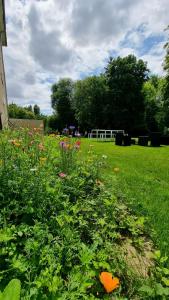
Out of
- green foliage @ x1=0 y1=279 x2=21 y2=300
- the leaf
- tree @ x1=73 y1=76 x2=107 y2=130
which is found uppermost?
tree @ x1=73 y1=76 x2=107 y2=130

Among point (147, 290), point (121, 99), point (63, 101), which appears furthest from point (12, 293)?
point (63, 101)

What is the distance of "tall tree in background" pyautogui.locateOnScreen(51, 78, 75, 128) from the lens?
43.5 meters

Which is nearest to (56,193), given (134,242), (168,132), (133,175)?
(134,242)

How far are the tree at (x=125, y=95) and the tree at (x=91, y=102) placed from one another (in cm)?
116

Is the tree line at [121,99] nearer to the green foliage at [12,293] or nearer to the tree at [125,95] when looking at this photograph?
the tree at [125,95]

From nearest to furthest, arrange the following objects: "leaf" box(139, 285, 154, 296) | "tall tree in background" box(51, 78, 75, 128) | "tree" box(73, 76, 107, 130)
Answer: "leaf" box(139, 285, 154, 296), "tree" box(73, 76, 107, 130), "tall tree in background" box(51, 78, 75, 128)

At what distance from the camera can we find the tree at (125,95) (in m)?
33.2

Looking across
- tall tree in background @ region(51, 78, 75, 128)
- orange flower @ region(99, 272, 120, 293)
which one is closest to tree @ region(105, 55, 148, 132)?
tall tree in background @ region(51, 78, 75, 128)

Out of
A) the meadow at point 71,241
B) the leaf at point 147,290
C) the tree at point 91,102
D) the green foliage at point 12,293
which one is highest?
the tree at point 91,102

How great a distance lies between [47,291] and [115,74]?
3502 cm

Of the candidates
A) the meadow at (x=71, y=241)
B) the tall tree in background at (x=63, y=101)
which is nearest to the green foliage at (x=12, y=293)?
the meadow at (x=71, y=241)

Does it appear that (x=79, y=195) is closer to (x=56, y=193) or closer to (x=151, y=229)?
(x=56, y=193)

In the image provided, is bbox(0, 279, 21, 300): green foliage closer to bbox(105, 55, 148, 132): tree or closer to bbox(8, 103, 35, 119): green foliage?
bbox(105, 55, 148, 132): tree

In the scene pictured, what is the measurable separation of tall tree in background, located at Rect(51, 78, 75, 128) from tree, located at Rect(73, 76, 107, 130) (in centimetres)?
578
